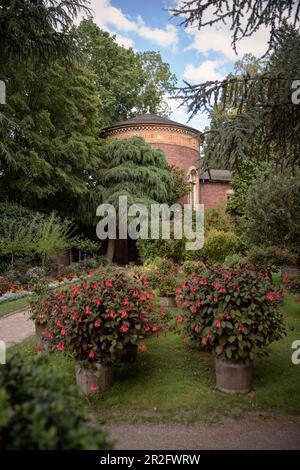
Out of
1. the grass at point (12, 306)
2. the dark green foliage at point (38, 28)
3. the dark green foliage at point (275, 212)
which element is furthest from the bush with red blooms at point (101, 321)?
the dark green foliage at point (38, 28)

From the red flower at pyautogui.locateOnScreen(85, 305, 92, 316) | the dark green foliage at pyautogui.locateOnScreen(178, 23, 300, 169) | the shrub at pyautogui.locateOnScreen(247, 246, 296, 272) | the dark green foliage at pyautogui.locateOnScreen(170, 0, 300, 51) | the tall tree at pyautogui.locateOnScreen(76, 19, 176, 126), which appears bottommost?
the red flower at pyautogui.locateOnScreen(85, 305, 92, 316)

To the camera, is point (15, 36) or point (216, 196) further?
point (216, 196)

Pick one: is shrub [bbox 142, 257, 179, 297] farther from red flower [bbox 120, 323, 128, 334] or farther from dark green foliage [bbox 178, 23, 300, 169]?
red flower [bbox 120, 323, 128, 334]

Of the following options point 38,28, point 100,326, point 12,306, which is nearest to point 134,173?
point 38,28

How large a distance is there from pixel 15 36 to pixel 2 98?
493cm

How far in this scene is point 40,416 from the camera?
1.79 m

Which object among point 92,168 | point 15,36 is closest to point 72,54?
point 15,36

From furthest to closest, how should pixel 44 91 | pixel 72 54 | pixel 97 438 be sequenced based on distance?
A: pixel 44 91 < pixel 72 54 < pixel 97 438

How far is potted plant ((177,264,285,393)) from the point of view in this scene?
15.8ft

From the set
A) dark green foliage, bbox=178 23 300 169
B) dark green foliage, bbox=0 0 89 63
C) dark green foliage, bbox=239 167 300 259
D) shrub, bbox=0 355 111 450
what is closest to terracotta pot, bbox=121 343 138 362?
dark green foliage, bbox=178 23 300 169

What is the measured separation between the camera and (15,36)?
34.9ft

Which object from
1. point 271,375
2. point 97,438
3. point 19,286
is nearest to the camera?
point 97,438

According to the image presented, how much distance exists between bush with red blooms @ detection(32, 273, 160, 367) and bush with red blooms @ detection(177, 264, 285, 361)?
2.21 ft
